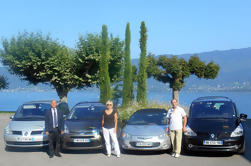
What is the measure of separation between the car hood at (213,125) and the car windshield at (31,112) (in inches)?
212

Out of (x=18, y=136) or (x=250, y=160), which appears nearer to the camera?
(x=250, y=160)

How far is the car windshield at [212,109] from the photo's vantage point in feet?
37.5

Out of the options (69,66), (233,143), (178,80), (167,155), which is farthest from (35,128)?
(178,80)

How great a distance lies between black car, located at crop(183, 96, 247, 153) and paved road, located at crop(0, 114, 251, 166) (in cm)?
37

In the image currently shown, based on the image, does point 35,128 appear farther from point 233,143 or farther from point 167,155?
point 233,143

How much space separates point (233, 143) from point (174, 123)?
1.80 meters

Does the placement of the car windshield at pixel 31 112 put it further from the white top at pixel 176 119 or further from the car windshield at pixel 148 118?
the white top at pixel 176 119

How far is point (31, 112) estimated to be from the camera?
12531 millimetres

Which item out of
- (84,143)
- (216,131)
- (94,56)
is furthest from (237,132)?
(94,56)

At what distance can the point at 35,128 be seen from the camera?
11039 mm

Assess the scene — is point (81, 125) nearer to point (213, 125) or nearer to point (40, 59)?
point (213, 125)

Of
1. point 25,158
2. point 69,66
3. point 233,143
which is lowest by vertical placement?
point 25,158

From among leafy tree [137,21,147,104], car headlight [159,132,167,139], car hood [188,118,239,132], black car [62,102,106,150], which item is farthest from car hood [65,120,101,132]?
leafy tree [137,21,147,104]

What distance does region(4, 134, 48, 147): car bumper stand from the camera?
426 inches
